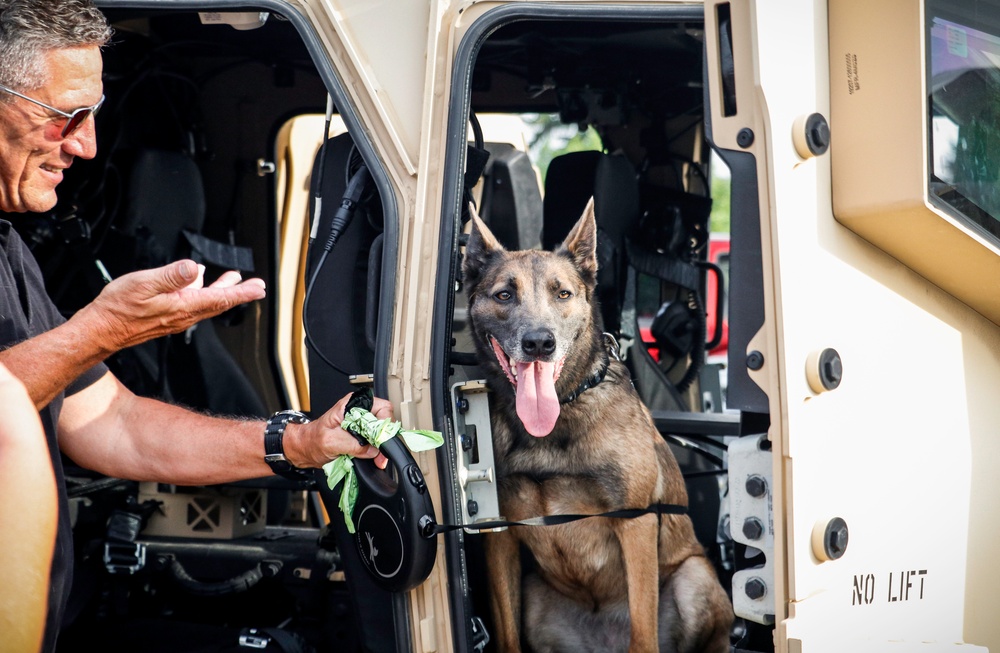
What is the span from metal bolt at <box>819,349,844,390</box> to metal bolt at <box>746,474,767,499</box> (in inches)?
9.1

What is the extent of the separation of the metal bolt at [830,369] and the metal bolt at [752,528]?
313 millimetres

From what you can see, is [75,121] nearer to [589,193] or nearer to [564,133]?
[589,193]

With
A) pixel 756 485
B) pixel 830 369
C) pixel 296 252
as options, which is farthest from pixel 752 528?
pixel 296 252

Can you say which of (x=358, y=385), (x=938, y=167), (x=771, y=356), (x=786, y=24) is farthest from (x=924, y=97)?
(x=358, y=385)

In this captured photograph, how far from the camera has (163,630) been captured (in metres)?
3.18

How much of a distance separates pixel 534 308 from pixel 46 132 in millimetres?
1406

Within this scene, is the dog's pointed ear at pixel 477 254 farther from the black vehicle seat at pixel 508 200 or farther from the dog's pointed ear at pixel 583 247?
the black vehicle seat at pixel 508 200

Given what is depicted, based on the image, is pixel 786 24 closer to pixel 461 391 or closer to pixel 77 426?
pixel 461 391

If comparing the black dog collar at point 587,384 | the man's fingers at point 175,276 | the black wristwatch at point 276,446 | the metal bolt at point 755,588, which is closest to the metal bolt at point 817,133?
the metal bolt at point 755,588

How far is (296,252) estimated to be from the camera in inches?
173

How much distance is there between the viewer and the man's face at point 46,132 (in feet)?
6.84

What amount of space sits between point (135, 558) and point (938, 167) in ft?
→ 9.21

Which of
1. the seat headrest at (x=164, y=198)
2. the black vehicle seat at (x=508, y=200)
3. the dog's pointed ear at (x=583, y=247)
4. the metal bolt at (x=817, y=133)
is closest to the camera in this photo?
the metal bolt at (x=817, y=133)

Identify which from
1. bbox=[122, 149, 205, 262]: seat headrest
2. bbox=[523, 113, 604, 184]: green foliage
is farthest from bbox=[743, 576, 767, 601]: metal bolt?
bbox=[122, 149, 205, 262]: seat headrest
